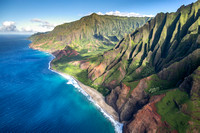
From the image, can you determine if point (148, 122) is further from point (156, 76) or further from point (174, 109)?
point (156, 76)

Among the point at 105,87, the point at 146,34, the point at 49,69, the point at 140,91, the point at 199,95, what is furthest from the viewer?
the point at 49,69

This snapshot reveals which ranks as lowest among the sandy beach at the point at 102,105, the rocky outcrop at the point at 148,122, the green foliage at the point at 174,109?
the sandy beach at the point at 102,105

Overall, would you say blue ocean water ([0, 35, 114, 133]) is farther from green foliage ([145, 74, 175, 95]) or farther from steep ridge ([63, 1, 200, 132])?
green foliage ([145, 74, 175, 95])

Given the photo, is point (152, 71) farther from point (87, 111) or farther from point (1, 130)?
point (1, 130)

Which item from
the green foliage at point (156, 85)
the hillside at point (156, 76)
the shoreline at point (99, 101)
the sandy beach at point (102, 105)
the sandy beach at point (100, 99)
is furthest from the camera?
the sandy beach at point (100, 99)

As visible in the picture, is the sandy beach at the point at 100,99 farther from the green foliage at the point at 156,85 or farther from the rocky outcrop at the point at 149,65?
the green foliage at the point at 156,85

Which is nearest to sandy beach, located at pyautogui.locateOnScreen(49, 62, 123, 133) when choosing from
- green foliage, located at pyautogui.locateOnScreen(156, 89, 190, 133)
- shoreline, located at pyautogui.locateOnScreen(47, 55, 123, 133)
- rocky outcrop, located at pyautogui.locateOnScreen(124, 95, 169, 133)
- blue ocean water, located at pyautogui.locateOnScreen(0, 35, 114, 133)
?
shoreline, located at pyautogui.locateOnScreen(47, 55, 123, 133)

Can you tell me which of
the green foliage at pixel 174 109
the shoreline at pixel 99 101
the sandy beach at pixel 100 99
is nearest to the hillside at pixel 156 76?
the green foliage at pixel 174 109

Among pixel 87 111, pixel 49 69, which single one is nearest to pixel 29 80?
pixel 49 69
